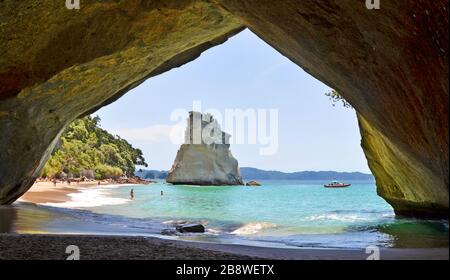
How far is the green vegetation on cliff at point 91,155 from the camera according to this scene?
65881 mm

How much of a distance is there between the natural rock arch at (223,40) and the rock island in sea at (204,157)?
251 ft

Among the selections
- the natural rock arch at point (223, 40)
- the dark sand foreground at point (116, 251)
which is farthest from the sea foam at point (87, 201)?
the dark sand foreground at point (116, 251)

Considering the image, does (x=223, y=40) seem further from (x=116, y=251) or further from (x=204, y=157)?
(x=204, y=157)

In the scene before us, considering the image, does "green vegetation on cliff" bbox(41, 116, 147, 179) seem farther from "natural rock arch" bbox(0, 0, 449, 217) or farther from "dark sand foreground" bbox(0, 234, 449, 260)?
"dark sand foreground" bbox(0, 234, 449, 260)

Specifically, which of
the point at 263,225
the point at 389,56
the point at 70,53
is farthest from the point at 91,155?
the point at 389,56

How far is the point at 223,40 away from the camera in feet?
52.3

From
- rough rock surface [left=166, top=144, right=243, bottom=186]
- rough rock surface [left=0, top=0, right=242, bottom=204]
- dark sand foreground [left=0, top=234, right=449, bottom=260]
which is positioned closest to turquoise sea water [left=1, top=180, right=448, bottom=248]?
dark sand foreground [left=0, top=234, right=449, bottom=260]

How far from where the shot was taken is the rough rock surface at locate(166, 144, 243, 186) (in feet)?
315

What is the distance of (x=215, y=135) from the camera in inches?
3812

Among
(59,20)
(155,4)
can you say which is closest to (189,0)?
(155,4)

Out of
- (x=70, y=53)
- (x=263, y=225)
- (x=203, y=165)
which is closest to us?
(x=70, y=53)

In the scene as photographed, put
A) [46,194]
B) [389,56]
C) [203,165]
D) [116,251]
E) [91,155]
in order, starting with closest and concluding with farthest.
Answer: [389,56] < [116,251] < [46,194] < [91,155] < [203,165]

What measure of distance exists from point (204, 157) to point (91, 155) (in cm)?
2615

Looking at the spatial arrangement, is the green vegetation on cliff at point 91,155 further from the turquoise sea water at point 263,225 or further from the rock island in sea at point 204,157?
the turquoise sea water at point 263,225
